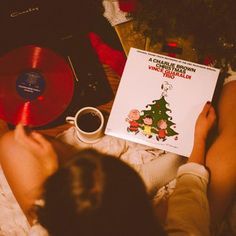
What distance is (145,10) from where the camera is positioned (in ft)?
3.56

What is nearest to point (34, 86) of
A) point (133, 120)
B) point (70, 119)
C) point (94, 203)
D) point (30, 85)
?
point (30, 85)

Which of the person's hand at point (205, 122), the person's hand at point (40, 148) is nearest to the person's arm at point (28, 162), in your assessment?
the person's hand at point (40, 148)

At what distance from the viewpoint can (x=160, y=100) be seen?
1.11 metres

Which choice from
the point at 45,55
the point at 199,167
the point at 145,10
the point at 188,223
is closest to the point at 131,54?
the point at 145,10

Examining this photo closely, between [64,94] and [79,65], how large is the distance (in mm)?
98

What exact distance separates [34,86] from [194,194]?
0.51 metres

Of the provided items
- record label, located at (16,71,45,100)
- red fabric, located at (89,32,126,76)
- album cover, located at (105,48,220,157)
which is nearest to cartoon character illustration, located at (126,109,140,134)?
album cover, located at (105,48,220,157)

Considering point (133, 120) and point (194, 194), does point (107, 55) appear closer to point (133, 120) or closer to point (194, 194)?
point (133, 120)

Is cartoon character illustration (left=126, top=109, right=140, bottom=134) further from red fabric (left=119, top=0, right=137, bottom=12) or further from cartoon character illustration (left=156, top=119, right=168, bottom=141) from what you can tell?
red fabric (left=119, top=0, right=137, bottom=12)

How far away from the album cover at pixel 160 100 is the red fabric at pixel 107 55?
1.5 inches

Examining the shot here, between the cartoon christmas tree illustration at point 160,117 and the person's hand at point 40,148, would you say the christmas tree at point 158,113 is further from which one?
the person's hand at point 40,148

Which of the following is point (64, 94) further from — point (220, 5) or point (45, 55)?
point (220, 5)

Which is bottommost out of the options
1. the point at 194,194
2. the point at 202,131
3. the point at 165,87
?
the point at 194,194

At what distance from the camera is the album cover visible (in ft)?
3.59
